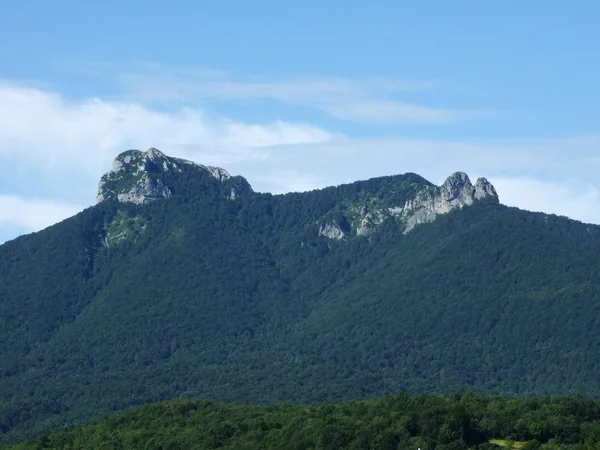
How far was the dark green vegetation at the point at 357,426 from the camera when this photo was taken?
471 ft

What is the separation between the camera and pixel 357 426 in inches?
6043

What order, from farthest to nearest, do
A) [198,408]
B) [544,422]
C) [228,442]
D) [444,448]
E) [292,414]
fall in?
[198,408] < [292,414] < [228,442] < [544,422] < [444,448]

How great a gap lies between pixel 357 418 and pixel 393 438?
731 inches

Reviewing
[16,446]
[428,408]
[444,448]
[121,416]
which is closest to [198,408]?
[121,416]

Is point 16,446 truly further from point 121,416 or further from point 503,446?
point 503,446

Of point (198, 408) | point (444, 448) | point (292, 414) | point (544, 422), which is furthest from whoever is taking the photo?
point (198, 408)

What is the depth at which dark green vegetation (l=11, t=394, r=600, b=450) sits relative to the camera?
471 feet

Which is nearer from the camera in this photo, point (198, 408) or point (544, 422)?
point (544, 422)

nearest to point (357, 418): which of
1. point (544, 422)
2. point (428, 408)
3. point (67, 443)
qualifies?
point (428, 408)

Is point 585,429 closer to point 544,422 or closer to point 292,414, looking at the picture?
point 544,422

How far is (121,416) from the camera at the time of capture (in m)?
187

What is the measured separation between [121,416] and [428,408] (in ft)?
162

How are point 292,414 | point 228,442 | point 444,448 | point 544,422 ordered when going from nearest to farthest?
point 444,448 → point 544,422 → point 228,442 → point 292,414

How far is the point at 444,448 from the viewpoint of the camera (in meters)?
138
